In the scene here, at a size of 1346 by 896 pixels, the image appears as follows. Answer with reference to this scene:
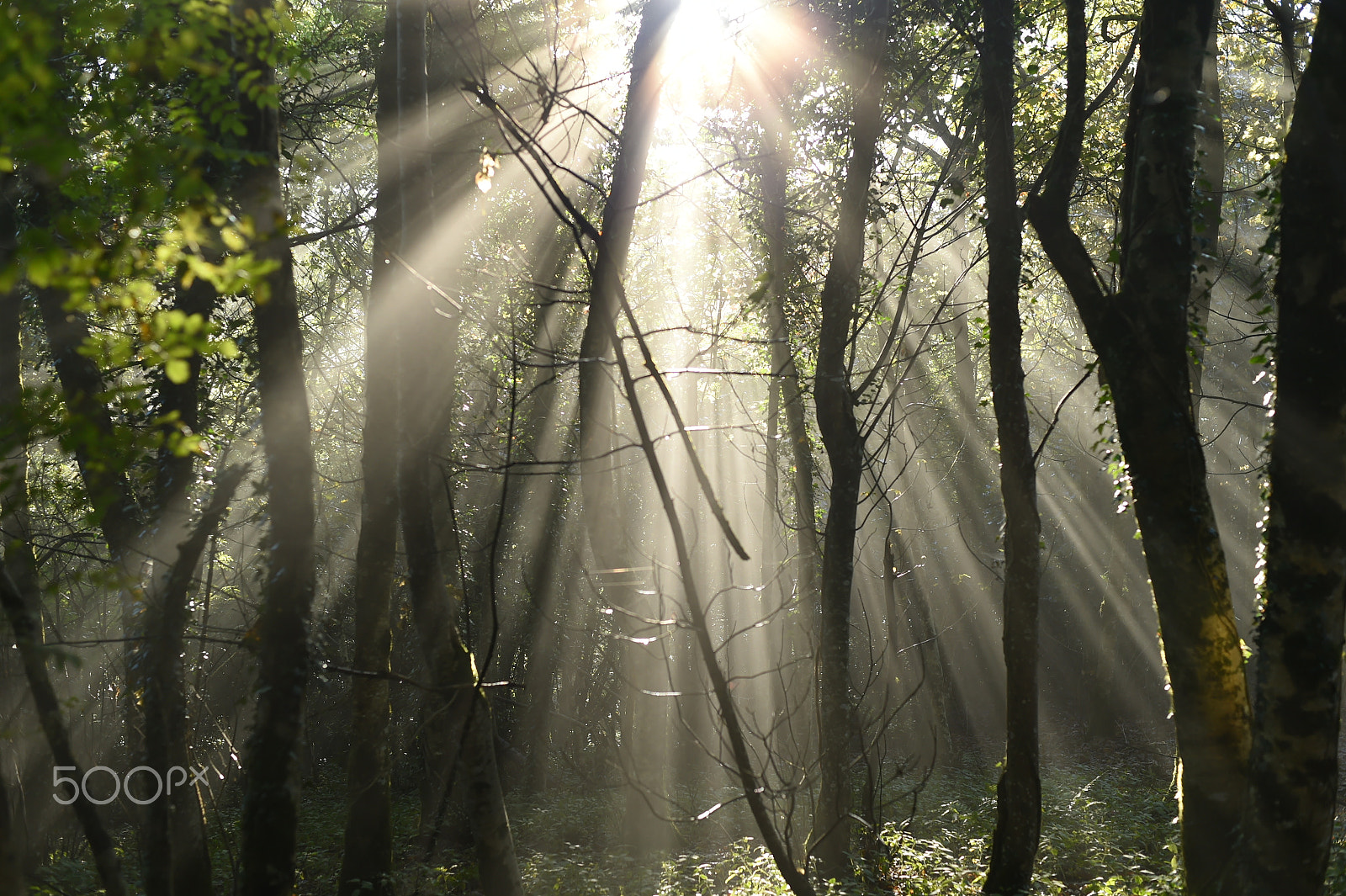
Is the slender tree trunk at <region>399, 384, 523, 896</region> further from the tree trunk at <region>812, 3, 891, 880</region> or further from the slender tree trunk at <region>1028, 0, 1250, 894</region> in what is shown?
the slender tree trunk at <region>1028, 0, 1250, 894</region>

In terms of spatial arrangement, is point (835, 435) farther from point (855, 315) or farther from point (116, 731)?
point (116, 731)

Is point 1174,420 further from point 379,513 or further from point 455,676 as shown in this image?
point 379,513

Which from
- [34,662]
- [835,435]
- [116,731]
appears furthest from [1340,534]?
[116,731]

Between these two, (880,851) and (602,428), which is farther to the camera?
(880,851)

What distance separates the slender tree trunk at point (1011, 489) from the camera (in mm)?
5977

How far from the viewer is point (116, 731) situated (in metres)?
15.1

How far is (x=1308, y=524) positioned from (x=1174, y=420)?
1012mm

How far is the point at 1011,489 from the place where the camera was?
20.8 ft

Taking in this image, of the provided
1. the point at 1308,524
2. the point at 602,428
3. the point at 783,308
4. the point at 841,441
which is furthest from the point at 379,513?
the point at 1308,524

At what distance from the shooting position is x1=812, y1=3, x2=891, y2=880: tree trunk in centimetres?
682

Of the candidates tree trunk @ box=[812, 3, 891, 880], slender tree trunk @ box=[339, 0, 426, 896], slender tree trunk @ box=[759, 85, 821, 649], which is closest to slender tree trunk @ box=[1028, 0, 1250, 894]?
tree trunk @ box=[812, 3, 891, 880]

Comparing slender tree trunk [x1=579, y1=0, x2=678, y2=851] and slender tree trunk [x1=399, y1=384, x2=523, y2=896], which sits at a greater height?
slender tree trunk [x1=579, y1=0, x2=678, y2=851]

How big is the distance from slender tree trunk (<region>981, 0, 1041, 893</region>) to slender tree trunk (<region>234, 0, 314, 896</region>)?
4779 mm

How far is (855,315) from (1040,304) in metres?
22.9
